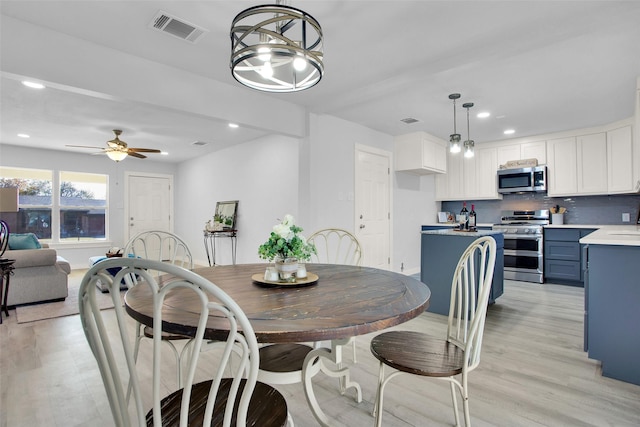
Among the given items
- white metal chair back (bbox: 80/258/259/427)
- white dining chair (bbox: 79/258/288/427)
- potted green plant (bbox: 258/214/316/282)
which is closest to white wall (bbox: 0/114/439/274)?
potted green plant (bbox: 258/214/316/282)

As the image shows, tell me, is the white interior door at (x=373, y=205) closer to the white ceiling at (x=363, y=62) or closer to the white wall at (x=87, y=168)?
the white ceiling at (x=363, y=62)

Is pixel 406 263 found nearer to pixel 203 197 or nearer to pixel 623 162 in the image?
pixel 623 162

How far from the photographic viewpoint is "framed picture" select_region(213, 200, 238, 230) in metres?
5.75

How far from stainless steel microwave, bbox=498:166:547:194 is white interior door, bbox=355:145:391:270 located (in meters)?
2.06

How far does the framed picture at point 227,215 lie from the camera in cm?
575

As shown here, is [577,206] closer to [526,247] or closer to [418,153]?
[526,247]

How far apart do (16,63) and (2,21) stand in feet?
0.85

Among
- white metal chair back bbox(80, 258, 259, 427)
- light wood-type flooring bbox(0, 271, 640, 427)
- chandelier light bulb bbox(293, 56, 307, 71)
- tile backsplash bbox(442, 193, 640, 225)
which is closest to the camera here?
white metal chair back bbox(80, 258, 259, 427)

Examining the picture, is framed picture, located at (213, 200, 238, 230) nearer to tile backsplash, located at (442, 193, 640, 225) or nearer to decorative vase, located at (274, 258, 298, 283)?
decorative vase, located at (274, 258, 298, 283)

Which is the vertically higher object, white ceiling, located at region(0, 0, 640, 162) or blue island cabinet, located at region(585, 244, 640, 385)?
white ceiling, located at region(0, 0, 640, 162)

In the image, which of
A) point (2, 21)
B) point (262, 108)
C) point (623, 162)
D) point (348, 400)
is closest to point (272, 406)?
point (348, 400)

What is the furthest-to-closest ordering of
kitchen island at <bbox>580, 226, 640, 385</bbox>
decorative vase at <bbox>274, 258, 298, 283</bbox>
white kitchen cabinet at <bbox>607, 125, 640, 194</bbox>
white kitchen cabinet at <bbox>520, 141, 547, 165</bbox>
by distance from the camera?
white kitchen cabinet at <bbox>520, 141, 547, 165</bbox>
white kitchen cabinet at <bbox>607, 125, 640, 194</bbox>
kitchen island at <bbox>580, 226, 640, 385</bbox>
decorative vase at <bbox>274, 258, 298, 283</bbox>

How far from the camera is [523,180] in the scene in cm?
541

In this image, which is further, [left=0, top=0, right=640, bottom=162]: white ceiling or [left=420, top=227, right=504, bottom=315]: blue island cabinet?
[left=420, top=227, right=504, bottom=315]: blue island cabinet
